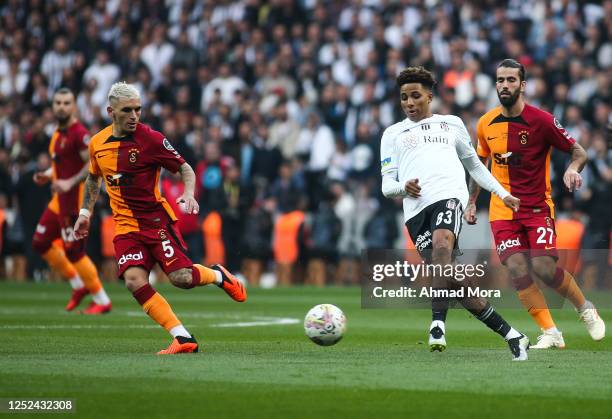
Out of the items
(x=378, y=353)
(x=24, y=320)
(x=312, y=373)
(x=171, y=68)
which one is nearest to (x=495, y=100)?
(x=171, y=68)

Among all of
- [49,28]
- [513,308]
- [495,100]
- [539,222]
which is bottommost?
[513,308]

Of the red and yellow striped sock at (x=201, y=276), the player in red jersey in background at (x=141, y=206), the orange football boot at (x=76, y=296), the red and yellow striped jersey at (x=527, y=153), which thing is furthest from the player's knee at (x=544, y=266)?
the orange football boot at (x=76, y=296)

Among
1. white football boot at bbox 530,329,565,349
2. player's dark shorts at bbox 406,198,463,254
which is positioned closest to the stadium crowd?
white football boot at bbox 530,329,565,349

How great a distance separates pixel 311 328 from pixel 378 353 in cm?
66

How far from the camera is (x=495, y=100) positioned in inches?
932

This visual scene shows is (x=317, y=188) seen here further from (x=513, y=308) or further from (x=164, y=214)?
(x=164, y=214)

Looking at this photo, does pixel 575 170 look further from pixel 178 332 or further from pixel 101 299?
pixel 101 299

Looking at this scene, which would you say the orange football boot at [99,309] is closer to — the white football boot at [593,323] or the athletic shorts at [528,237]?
the athletic shorts at [528,237]

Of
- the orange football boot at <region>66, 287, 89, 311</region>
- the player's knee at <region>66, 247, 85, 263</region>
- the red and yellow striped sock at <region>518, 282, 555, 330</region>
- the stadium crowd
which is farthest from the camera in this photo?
the stadium crowd

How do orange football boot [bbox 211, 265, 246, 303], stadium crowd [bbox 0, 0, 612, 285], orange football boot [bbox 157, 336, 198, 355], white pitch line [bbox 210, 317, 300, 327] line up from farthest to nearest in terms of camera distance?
1. stadium crowd [bbox 0, 0, 612, 285]
2. white pitch line [bbox 210, 317, 300, 327]
3. orange football boot [bbox 211, 265, 246, 303]
4. orange football boot [bbox 157, 336, 198, 355]

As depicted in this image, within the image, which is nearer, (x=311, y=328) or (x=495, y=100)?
(x=311, y=328)

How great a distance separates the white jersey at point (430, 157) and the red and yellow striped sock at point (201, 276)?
6.01 feet

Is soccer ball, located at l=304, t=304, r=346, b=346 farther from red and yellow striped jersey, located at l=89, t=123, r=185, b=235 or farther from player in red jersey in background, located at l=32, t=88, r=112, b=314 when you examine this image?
player in red jersey in background, located at l=32, t=88, r=112, b=314

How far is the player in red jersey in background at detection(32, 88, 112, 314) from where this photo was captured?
16.0m
